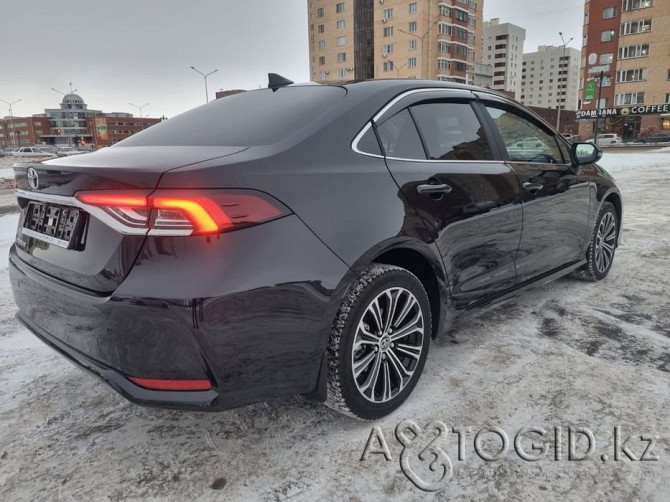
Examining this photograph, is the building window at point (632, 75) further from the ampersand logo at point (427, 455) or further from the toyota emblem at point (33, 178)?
the toyota emblem at point (33, 178)

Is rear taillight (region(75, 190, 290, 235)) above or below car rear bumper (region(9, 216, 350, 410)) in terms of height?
above

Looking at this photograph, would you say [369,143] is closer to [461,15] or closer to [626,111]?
[626,111]

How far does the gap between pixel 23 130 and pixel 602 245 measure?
152661mm

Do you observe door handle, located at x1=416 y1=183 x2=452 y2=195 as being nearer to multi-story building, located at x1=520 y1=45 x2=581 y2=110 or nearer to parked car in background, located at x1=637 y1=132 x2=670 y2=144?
parked car in background, located at x1=637 y1=132 x2=670 y2=144

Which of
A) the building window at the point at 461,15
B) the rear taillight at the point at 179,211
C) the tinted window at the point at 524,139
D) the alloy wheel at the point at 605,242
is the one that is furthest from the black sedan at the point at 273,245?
the building window at the point at 461,15

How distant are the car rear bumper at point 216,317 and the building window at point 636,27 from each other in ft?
221

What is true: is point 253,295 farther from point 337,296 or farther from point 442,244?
point 442,244

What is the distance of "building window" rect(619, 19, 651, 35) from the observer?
54.9m

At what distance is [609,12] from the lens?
58906mm

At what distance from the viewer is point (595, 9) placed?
Answer: 6009 cm

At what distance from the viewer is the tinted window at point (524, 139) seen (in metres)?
3.24

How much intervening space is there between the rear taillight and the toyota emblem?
Result: 536mm

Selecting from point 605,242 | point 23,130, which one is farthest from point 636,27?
point 23,130

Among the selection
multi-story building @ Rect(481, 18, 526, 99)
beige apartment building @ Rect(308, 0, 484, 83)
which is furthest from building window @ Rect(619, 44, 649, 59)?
multi-story building @ Rect(481, 18, 526, 99)
